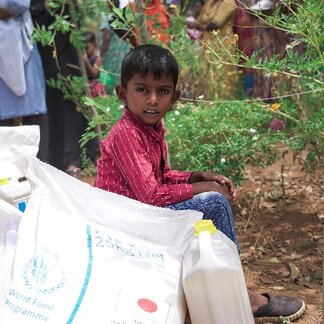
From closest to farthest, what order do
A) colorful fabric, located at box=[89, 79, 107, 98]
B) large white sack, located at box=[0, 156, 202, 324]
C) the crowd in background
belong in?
large white sack, located at box=[0, 156, 202, 324] → the crowd in background → colorful fabric, located at box=[89, 79, 107, 98]

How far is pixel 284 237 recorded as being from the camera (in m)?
3.63

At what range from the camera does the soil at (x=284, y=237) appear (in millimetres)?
3021

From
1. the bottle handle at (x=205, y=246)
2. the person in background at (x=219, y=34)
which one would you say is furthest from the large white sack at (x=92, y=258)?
the person in background at (x=219, y=34)

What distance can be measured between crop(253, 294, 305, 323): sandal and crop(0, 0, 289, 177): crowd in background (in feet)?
3.35

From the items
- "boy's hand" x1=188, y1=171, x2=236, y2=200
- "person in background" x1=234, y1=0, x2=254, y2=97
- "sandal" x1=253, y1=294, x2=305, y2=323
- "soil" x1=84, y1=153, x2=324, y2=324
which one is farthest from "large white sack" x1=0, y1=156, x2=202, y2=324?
"person in background" x1=234, y1=0, x2=254, y2=97

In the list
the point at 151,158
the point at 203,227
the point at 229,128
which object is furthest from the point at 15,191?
the point at 229,128

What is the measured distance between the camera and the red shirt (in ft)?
7.89

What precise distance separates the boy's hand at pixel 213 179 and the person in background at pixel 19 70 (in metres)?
2.05

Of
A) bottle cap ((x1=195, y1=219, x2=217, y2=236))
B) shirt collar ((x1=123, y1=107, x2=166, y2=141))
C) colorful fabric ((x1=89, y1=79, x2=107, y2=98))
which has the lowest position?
colorful fabric ((x1=89, y1=79, x2=107, y2=98))

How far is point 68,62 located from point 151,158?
2766mm

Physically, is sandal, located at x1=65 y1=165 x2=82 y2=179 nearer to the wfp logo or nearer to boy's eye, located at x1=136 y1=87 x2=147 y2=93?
boy's eye, located at x1=136 y1=87 x2=147 y2=93

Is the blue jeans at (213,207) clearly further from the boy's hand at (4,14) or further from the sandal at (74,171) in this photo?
the sandal at (74,171)

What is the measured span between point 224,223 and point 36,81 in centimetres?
245

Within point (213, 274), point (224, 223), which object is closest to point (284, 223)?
point (224, 223)
